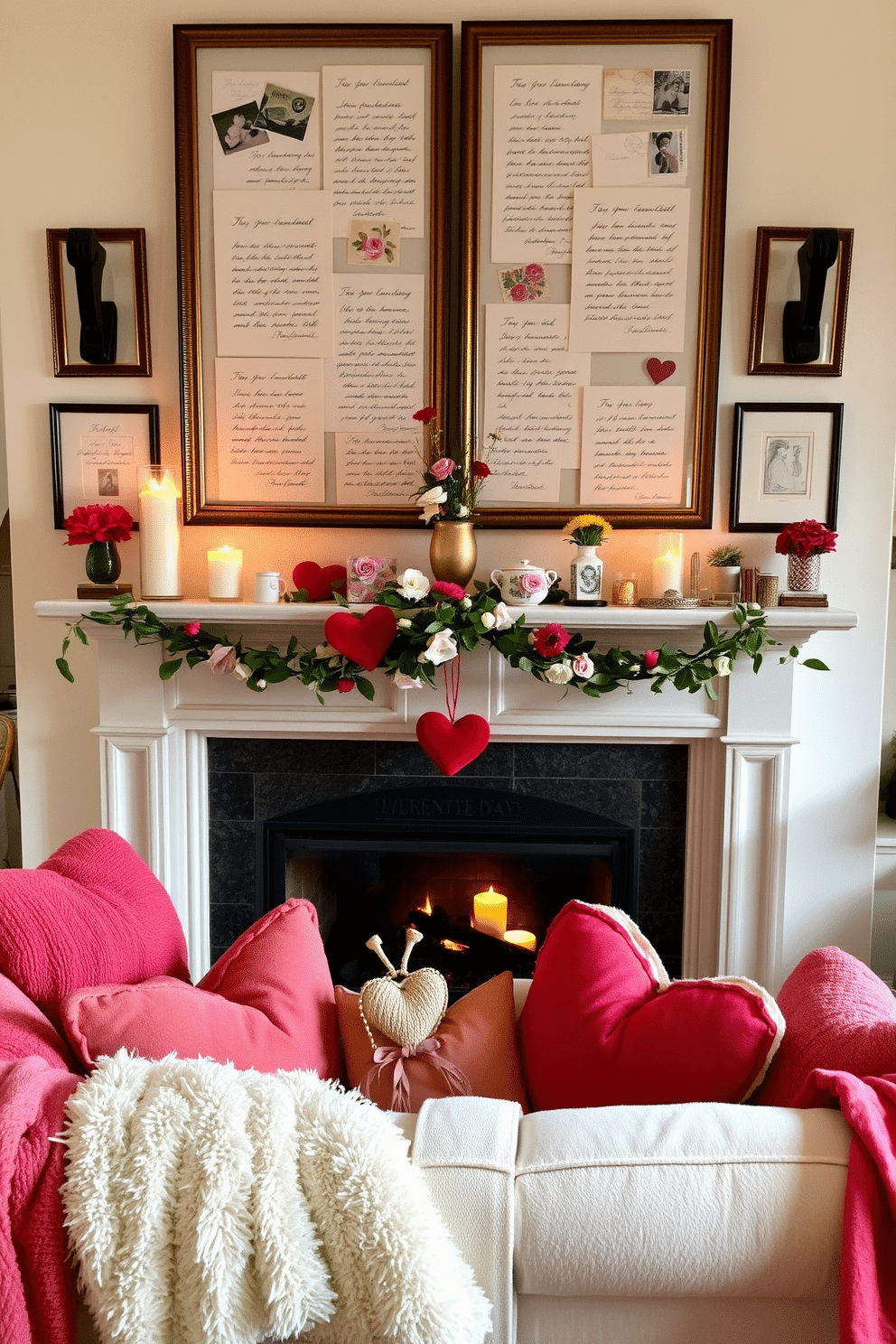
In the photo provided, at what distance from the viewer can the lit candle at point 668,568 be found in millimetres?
2197

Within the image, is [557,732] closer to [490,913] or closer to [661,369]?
[490,913]

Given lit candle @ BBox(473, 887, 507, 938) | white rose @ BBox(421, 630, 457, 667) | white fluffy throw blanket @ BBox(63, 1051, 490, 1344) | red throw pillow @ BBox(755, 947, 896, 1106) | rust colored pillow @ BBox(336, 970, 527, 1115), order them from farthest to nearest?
lit candle @ BBox(473, 887, 507, 938), white rose @ BBox(421, 630, 457, 667), rust colored pillow @ BBox(336, 970, 527, 1115), red throw pillow @ BBox(755, 947, 896, 1106), white fluffy throw blanket @ BBox(63, 1051, 490, 1344)

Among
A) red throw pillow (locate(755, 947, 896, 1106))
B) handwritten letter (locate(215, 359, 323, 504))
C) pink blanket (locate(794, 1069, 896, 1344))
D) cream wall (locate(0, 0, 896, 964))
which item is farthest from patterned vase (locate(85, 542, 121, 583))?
pink blanket (locate(794, 1069, 896, 1344))

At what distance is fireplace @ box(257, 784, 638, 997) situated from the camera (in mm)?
2371

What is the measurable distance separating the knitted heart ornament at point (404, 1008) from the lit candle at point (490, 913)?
4.17 feet

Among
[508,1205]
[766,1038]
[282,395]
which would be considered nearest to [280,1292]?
[508,1205]

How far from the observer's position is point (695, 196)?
2.18 meters

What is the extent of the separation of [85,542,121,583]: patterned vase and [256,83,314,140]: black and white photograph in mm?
1021

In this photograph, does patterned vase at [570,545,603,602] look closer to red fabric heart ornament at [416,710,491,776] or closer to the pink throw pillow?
red fabric heart ornament at [416,710,491,776]

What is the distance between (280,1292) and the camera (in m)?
0.73

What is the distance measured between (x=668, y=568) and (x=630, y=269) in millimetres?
689

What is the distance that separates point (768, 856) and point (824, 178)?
61.0 inches

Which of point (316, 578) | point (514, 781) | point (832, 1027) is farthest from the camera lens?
point (514, 781)

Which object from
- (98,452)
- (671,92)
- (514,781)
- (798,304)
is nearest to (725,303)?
(798,304)
